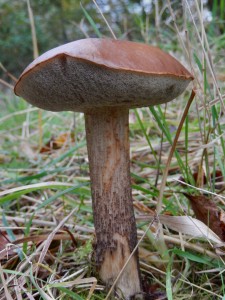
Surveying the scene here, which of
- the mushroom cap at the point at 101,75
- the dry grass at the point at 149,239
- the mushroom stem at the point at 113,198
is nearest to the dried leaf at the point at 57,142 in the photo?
the dry grass at the point at 149,239

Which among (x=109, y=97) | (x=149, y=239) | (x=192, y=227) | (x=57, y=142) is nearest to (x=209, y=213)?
(x=192, y=227)

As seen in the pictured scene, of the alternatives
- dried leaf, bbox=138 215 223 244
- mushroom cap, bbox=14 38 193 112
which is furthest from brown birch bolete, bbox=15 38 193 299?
dried leaf, bbox=138 215 223 244

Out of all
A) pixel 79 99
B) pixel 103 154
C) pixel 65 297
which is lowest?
pixel 65 297

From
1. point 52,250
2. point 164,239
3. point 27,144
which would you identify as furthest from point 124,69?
point 27,144

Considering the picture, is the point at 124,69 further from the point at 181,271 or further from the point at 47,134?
the point at 47,134

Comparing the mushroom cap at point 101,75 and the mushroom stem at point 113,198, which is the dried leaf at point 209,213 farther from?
the mushroom cap at point 101,75

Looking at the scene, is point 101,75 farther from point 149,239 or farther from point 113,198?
point 149,239

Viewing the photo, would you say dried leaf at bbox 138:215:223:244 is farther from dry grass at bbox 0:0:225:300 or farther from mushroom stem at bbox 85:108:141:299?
mushroom stem at bbox 85:108:141:299
